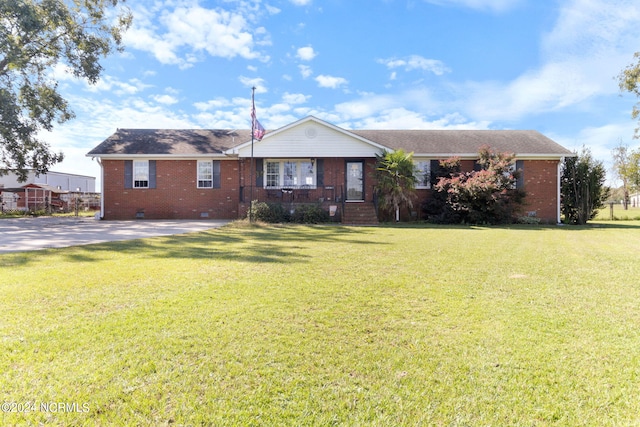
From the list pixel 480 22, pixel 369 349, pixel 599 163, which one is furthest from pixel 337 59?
pixel 369 349

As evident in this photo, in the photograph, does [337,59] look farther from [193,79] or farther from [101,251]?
[101,251]

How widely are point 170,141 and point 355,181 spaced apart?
1121 centimetres

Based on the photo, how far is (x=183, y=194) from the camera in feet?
61.2

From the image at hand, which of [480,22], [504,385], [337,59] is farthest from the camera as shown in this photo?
[337,59]

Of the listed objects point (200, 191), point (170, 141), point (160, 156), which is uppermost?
point (170, 141)

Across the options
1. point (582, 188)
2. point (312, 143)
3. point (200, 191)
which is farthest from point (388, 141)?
point (200, 191)

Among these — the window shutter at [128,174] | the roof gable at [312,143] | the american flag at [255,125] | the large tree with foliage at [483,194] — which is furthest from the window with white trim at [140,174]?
the large tree with foliage at [483,194]

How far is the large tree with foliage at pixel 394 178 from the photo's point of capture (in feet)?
53.4

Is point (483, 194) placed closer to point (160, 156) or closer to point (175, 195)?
point (175, 195)

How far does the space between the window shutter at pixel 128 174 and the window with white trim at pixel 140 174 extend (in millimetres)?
165

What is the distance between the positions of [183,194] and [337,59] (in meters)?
10.9

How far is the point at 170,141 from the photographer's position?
2002 centimetres

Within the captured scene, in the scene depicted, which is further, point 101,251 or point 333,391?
point 101,251

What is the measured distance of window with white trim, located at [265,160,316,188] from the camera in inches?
732
